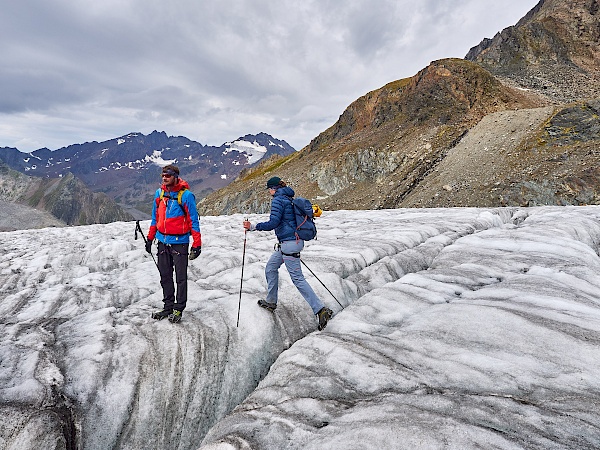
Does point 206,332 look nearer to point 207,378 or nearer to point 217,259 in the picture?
point 207,378

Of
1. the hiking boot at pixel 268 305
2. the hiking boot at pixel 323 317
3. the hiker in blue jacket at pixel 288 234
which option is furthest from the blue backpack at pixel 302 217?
the hiking boot at pixel 268 305

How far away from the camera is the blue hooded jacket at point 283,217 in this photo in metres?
6.91

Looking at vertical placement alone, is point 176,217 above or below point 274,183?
below

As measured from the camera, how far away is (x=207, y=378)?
626 cm

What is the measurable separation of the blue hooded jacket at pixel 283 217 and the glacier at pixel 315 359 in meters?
2.08

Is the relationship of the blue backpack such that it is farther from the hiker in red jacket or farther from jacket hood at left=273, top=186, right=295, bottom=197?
the hiker in red jacket

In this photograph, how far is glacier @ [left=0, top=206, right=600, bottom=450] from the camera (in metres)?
4.11

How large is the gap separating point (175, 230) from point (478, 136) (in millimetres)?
52174

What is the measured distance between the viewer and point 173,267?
733 cm

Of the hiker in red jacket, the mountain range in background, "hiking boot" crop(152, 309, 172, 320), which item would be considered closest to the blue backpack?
the hiker in red jacket

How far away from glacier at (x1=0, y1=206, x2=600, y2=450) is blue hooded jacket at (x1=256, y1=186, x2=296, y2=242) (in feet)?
6.81

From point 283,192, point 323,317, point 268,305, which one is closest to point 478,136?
point 283,192

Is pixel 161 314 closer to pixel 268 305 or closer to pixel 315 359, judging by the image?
pixel 268 305

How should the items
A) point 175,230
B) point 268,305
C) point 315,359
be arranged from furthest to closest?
point 268,305 < point 175,230 < point 315,359
